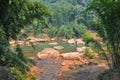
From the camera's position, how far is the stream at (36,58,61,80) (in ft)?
76.6

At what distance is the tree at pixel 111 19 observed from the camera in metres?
14.2

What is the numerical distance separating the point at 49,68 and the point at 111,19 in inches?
528

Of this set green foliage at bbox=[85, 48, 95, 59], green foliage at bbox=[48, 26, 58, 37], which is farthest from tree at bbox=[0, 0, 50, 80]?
green foliage at bbox=[48, 26, 58, 37]

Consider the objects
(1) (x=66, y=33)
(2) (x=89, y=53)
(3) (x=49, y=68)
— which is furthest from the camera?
(1) (x=66, y=33)

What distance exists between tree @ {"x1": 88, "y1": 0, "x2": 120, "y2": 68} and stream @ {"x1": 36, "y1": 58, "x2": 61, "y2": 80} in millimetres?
7104

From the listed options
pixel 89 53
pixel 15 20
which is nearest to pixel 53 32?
pixel 89 53

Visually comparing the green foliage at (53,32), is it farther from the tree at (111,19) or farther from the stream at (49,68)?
the tree at (111,19)

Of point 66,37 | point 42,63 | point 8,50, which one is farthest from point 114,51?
point 66,37

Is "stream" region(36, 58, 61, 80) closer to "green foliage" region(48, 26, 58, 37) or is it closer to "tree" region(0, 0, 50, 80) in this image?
"tree" region(0, 0, 50, 80)

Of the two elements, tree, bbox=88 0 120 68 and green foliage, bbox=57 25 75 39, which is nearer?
tree, bbox=88 0 120 68

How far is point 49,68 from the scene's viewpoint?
27828 mm

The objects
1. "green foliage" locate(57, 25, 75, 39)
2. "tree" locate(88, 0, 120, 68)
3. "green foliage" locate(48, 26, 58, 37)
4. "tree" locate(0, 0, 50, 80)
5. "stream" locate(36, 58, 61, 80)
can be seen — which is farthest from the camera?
Answer: "green foliage" locate(48, 26, 58, 37)

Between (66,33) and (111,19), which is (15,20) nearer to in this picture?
(111,19)

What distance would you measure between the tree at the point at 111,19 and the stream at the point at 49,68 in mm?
7104
